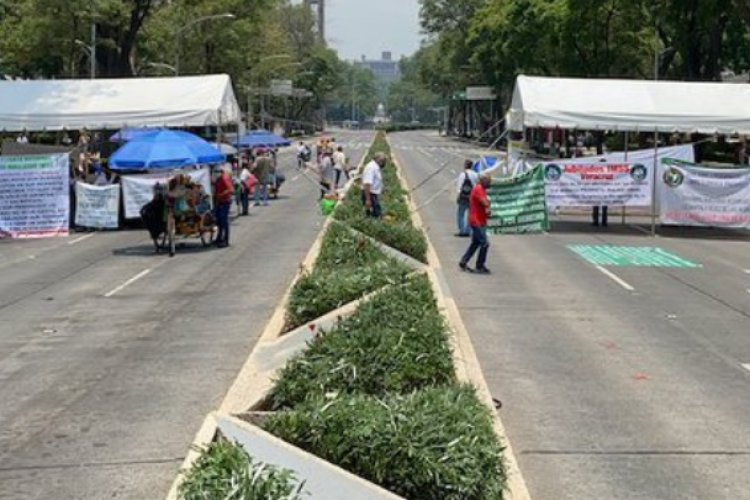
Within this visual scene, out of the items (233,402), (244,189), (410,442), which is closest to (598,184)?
(244,189)

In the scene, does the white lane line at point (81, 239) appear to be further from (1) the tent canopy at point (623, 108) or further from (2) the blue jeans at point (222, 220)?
(1) the tent canopy at point (623, 108)

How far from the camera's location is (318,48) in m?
151

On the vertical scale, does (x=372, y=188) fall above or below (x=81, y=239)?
above

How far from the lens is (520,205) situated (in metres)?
24.5

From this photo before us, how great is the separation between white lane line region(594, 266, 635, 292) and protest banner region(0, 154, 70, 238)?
41.2 feet

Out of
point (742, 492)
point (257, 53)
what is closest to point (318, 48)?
point (257, 53)

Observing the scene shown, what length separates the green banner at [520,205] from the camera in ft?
78.8

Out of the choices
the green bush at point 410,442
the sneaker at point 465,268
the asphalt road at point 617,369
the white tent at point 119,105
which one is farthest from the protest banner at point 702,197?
the green bush at point 410,442

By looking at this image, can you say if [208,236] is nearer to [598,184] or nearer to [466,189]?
[466,189]

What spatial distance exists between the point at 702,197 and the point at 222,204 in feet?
34.8

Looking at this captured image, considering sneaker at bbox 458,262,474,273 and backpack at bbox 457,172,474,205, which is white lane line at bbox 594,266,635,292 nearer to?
sneaker at bbox 458,262,474,273

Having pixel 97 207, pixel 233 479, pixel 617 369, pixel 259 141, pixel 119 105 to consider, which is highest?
pixel 119 105

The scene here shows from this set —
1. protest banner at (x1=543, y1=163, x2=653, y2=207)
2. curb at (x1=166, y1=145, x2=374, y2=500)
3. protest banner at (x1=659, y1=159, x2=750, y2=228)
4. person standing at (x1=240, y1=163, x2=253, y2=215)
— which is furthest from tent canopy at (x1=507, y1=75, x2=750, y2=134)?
curb at (x1=166, y1=145, x2=374, y2=500)

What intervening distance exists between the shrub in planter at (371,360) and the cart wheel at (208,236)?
1366 centimetres
